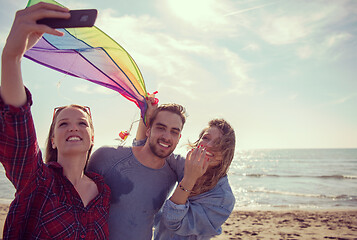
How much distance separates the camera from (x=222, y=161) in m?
3.34

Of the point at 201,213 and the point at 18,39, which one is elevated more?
the point at 18,39

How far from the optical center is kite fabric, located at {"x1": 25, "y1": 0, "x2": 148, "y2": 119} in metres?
2.66

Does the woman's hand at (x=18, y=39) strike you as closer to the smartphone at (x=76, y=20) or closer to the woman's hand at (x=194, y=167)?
the smartphone at (x=76, y=20)

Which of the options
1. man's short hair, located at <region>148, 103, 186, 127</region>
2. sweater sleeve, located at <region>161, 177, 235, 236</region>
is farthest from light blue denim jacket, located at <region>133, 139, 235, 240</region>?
man's short hair, located at <region>148, 103, 186, 127</region>

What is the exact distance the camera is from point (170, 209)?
2789 millimetres

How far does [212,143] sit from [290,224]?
7.94m

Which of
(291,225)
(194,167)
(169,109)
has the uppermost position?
(169,109)

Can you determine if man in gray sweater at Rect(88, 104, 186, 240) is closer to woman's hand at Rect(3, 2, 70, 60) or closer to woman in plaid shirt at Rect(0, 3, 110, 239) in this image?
woman in plaid shirt at Rect(0, 3, 110, 239)

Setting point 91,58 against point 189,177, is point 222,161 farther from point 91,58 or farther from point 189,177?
point 91,58

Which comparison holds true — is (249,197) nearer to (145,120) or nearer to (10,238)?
(145,120)

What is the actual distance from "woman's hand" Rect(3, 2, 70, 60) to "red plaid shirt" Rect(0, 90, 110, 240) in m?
0.28

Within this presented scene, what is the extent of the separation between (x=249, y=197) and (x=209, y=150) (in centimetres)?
1342

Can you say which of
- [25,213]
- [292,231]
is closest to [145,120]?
[25,213]

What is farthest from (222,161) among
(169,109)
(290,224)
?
(290,224)
